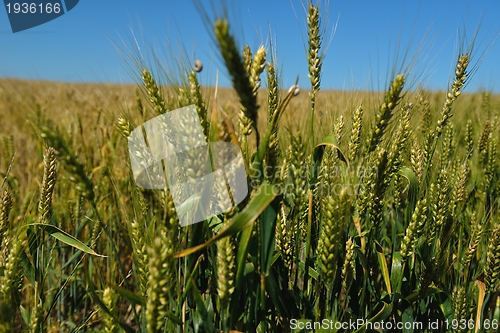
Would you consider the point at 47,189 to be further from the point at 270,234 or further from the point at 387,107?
the point at 387,107

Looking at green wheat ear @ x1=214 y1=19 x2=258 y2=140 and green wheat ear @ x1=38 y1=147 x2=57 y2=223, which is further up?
green wheat ear @ x1=214 y1=19 x2=258 y2=140

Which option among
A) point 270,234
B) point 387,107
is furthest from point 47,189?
point 387,107

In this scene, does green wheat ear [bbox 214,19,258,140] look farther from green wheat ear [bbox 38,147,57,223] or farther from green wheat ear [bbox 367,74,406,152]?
green wheat ear [bbox 38,147,57,223]

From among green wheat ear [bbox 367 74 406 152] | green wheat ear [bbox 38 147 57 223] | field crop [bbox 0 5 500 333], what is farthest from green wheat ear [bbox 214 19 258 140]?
green wheat ear [bbox 38 147 57 223]

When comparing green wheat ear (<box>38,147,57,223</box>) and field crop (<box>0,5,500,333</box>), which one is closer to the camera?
field crop (<box>0,5,500,333</box>)

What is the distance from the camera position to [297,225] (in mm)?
1142

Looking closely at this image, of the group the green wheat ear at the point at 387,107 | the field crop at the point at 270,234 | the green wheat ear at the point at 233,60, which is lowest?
the field crop at the point at 270,234

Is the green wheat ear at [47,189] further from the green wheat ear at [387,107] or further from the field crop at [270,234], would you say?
the green wheat ear at [387,107]

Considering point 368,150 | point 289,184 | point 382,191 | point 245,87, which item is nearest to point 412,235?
point 382,191

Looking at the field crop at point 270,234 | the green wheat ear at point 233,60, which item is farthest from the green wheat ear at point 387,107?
the green wheat ear at point 233,60

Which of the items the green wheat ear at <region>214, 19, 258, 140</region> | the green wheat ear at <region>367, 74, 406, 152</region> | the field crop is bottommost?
the field crop

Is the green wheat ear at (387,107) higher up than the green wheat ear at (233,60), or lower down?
lower down

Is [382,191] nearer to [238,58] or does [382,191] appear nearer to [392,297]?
[392,297]

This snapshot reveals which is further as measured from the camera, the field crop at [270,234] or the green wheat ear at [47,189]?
the green wheat ear at [47,189]
